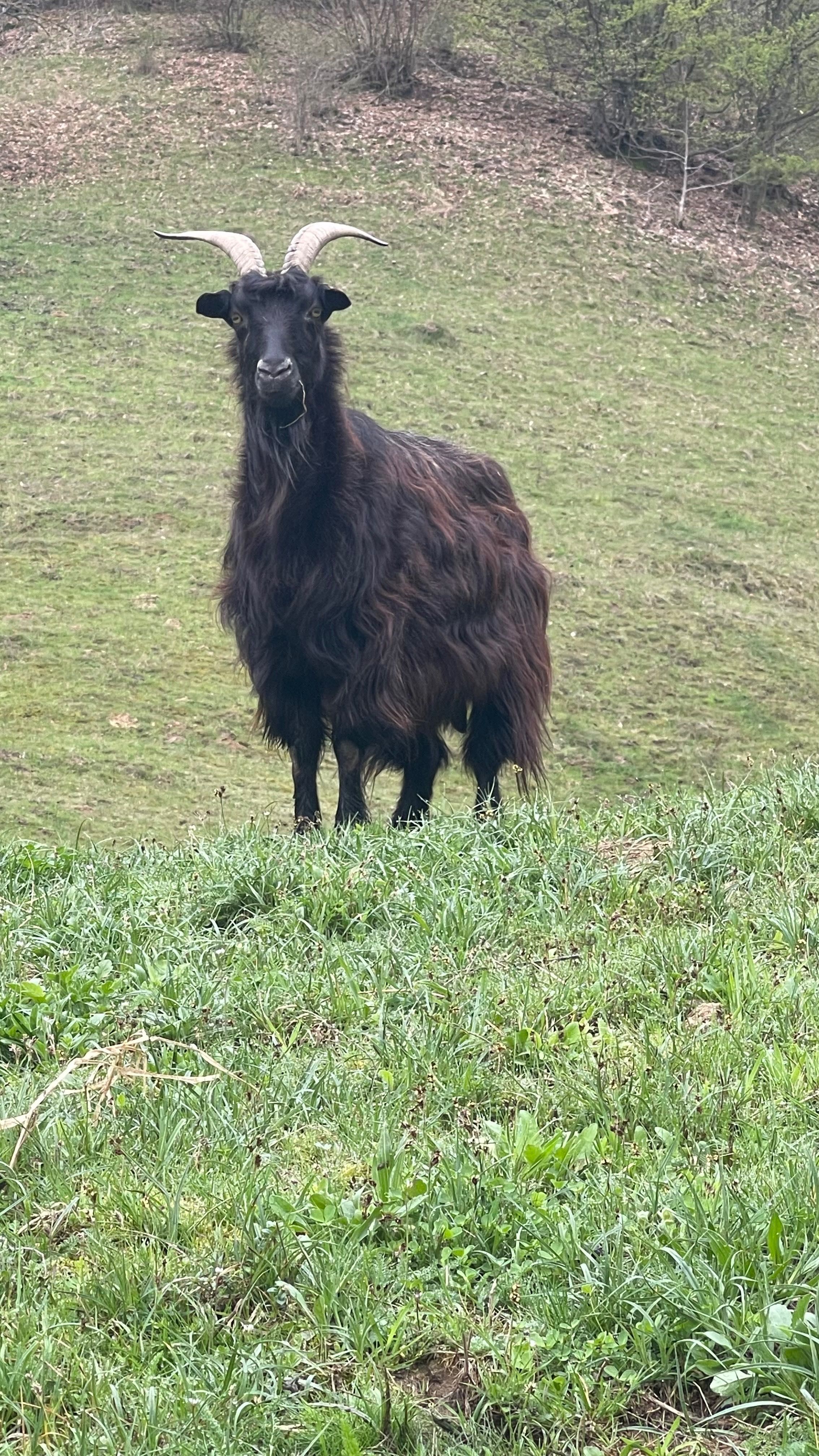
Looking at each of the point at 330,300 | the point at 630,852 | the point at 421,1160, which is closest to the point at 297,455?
the point at 330,300

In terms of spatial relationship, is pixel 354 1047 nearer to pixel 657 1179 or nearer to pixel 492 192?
pixel 657 1179

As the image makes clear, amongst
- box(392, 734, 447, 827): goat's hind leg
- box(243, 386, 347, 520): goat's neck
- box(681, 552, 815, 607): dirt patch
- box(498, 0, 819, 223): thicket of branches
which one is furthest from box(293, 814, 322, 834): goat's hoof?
box(498, 0, 819, 223): thicket of branches

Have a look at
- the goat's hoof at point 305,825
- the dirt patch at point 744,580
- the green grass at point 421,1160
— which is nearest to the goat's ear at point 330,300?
the goat's hoof at point 305,825

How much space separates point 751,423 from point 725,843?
20.5 meters

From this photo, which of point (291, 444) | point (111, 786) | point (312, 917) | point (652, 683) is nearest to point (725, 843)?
point (312, 917)

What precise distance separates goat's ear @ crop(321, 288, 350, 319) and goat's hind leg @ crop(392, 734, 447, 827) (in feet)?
8.20

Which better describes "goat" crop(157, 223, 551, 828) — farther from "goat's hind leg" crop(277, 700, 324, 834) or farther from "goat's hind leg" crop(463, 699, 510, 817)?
"goat's hind leg" crop(463, 699, 510, 817)

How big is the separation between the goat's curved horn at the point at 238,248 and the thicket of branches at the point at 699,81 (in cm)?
2520

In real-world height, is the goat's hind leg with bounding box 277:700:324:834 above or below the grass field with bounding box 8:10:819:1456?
below

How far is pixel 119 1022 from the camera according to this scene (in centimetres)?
391

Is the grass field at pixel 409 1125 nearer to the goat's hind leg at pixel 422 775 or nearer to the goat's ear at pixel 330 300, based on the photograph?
the goat's hind leg at pixel 422 775

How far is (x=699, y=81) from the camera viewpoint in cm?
3212

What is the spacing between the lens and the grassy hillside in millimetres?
13852

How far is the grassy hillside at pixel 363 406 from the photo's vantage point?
13852mm
